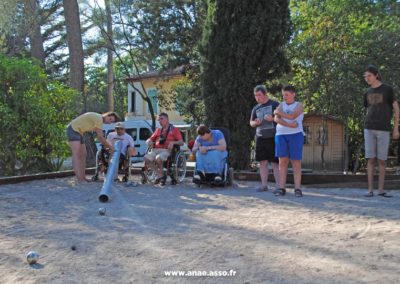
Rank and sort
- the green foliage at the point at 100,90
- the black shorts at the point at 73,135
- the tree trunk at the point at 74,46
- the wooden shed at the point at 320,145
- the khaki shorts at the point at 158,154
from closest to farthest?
1. the khaki shorts at the point at 158,154
2. the black shorts at the point at 73,135
3. the tree trunk at the point at 74,46
4. the wooden shed at the point at 320,145
5. the green foliage at the point at 100,90

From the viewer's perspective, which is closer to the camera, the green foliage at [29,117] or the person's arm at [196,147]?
the person's arm at [196,147]

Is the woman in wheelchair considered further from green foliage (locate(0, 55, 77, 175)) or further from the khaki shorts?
green foliage (locate(0, 55, 77, 175))

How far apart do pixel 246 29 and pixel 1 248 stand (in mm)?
9717

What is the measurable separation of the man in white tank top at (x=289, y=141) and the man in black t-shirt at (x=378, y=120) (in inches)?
37.0

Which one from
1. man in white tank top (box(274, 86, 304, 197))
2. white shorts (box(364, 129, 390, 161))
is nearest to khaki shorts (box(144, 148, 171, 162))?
man in white tank top (box(274, 86, 304, 197))

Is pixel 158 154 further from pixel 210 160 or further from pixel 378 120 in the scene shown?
pixel 378 120

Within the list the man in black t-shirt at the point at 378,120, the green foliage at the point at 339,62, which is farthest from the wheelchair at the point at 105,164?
the green foliage at the point at 339,62

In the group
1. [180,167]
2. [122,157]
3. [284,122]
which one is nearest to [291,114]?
[284,122]

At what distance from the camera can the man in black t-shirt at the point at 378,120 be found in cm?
705

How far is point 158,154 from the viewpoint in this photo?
927 cm

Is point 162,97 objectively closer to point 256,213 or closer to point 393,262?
point 256,213

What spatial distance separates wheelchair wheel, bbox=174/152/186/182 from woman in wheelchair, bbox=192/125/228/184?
553 mm

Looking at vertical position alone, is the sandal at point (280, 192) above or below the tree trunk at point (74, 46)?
below

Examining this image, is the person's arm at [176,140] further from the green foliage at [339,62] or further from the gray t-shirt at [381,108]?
the green foliage at [339,62]
